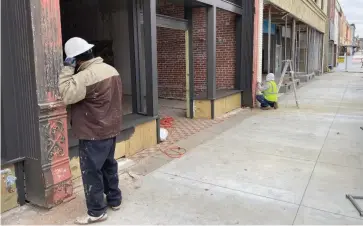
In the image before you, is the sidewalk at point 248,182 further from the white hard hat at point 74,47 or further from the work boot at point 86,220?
the white hard hat at point 74,47

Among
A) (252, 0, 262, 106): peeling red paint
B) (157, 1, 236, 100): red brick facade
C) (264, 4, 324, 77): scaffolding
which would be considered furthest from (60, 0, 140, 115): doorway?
(264, 4, 324, 77): scaffolding

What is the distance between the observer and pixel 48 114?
11.2 feet

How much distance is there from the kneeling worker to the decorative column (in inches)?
276

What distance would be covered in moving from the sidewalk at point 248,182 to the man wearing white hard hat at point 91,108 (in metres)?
0.39

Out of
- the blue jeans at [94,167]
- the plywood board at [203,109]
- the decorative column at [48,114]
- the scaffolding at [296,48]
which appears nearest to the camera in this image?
the blue jeans at [94,167]

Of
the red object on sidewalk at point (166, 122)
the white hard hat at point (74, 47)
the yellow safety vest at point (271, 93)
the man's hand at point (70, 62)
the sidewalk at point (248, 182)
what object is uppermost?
the white hard hat at point (74, 47)

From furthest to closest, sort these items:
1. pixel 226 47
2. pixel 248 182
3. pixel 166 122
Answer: pixel 226 47
pixel 166 122
pixel 248 182

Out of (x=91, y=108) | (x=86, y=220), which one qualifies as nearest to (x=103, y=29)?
(x=91, y=108)

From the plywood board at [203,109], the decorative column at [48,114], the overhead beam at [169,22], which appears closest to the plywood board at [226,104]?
the plywood board at [203,109]

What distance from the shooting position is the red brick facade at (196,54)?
976cm

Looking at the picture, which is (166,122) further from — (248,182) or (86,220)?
(86,220)

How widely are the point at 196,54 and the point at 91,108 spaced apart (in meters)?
7.66

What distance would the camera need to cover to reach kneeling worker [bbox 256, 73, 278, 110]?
951 centimetres

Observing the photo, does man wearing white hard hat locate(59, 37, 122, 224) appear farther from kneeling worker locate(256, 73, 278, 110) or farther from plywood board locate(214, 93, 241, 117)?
kneeling worker locate(256, 73, 278, 110)
